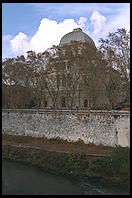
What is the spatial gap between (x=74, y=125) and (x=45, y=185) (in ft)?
28.9

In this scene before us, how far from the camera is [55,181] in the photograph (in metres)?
18.9

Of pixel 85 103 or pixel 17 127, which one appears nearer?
pixel 17 127

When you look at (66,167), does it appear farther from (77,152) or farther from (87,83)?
(87,83)

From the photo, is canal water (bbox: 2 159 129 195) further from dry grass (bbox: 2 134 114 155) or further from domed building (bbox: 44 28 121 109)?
domed building (bbox: 44 28 121 109)

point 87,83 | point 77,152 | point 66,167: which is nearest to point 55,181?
point 66,167

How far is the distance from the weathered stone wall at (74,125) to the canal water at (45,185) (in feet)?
18.5

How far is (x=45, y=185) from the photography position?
59.9 feet

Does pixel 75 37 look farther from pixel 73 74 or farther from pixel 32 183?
pixel 32 183

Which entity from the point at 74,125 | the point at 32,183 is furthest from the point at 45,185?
the point at 74,125

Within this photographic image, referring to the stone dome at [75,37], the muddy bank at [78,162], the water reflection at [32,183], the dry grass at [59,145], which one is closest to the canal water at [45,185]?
the water reflection at [32,183]

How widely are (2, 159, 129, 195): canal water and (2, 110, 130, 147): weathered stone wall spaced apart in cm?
563

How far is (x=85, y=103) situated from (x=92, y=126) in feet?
32.2

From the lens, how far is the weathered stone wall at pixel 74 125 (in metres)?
22.8

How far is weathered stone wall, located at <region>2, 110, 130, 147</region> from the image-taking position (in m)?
22.8
